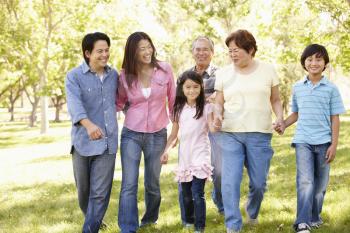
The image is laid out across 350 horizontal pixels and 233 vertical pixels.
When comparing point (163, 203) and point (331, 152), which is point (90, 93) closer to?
point (331, 152)

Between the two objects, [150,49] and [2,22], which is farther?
[2,22]

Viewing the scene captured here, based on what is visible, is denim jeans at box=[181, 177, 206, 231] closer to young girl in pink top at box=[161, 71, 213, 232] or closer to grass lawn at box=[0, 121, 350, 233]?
young girl in pink top at box=[161, 71, 213, 232]

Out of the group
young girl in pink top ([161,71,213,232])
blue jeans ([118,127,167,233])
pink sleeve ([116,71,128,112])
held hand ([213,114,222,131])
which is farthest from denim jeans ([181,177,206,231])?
pink sleeve ([116,71,128,112])

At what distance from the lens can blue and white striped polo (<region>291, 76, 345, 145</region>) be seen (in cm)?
571

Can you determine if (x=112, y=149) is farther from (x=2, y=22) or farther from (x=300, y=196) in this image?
(x=2, y=22)

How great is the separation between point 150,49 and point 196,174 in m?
1.49

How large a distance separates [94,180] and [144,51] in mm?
1526

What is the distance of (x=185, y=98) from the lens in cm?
623

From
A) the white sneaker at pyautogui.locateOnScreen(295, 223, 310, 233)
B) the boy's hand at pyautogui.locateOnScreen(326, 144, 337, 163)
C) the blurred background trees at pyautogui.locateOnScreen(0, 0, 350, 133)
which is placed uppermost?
the blurred background trees at pyautogui.locateOnScreen(0, 0, 350, 133)

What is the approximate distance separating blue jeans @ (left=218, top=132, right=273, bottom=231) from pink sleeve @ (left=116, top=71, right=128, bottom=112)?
1225 millimetres

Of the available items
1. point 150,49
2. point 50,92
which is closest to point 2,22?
point 50,92

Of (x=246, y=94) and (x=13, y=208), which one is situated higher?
(x=246, y=94)

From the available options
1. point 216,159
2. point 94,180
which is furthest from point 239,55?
point 94,180

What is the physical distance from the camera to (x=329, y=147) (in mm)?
5691
